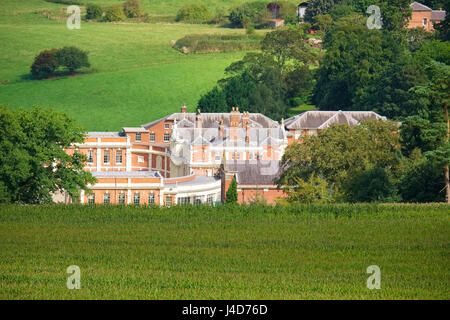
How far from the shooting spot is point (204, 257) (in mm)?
71562

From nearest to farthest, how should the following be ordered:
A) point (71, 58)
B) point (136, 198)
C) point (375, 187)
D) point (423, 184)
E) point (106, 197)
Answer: point (375, 187)
point (423, 184)
point (136, 198)
point (106, 197)
point (71, 58)

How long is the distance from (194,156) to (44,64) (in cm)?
6439

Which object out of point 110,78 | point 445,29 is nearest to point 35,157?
point 110,78

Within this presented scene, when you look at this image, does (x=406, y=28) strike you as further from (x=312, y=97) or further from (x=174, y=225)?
(x=174, y=225)

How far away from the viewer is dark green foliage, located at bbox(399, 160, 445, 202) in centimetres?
9294

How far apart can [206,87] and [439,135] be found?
8820 centimetres

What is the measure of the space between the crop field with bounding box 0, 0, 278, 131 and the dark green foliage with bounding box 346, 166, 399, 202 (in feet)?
242

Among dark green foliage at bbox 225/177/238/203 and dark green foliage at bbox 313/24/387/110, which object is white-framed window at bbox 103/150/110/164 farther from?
dark green foliage at bbox 225/177/238/203

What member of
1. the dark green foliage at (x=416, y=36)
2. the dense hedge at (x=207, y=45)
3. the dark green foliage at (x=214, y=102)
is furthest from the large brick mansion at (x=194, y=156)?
the dense hedge at (x=207, y=45)


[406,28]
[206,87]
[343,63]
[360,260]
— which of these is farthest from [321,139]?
[406,28]

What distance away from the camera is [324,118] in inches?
5851

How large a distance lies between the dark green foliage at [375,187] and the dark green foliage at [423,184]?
49.0 inches

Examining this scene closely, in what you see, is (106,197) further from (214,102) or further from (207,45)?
(207,45)

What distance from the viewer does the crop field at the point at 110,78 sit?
170000mm
